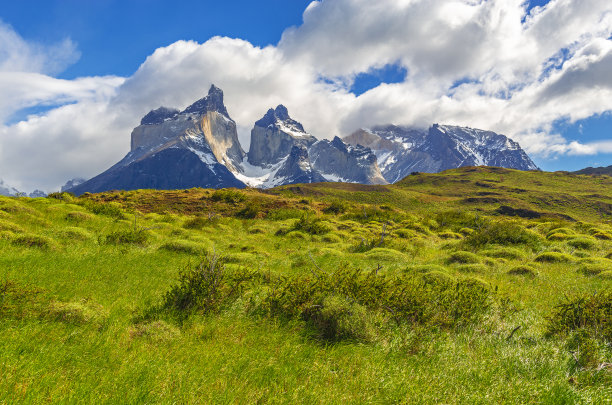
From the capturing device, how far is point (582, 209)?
8962cm

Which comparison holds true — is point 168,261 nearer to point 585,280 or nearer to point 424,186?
point 585,280

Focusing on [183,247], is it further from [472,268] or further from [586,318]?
[586,318]

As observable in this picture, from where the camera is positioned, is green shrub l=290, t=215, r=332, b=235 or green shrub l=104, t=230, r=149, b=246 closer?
green shrub l=104, t=230, r=149, b=246

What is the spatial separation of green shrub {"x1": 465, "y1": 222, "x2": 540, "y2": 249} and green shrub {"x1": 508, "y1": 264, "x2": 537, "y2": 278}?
7646 millimetres

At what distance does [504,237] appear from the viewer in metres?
21.6

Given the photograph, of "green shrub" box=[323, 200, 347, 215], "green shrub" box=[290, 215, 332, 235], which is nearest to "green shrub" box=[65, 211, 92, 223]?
"green shrub" box=[290, 215, 332, 235]

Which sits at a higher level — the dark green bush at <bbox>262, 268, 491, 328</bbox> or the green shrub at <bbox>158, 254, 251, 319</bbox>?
the green shrub at <bbox>158, 254, 251, 319</bbox>

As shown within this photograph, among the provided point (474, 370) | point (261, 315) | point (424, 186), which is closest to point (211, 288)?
point (261, 315)

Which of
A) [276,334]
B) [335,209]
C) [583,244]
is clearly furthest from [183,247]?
[335,209]

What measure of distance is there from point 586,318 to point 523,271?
21.8 ft

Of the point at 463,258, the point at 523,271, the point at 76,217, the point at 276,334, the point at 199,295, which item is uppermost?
the point at 76,217

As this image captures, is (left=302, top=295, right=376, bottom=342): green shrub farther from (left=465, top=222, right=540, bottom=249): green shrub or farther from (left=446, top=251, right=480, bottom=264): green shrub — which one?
(left=465, top=222, right=540, bottom=249): green shrub

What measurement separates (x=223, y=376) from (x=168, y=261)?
8.33 metres

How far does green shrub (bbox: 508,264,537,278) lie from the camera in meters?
12.5
